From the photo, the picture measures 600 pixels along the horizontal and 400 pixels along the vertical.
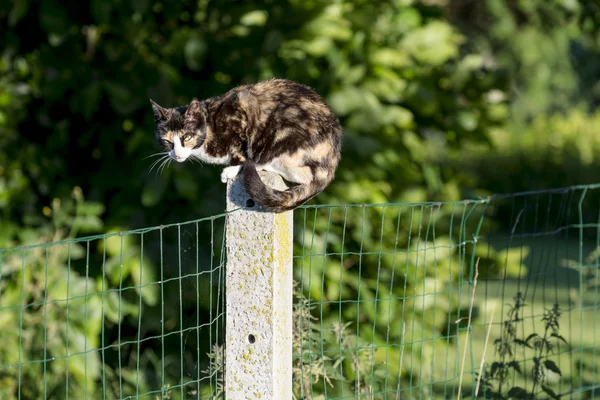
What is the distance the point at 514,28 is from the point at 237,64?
1470 cm

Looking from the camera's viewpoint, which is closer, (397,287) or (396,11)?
(397,287)

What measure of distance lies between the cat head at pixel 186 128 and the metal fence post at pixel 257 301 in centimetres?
77

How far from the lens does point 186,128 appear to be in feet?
12.5

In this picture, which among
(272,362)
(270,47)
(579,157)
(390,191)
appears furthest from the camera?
(579,157)

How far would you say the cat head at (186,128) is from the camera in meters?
3.82

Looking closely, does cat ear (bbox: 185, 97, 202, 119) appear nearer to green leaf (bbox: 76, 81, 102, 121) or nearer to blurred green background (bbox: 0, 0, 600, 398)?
blurred green background (bbox: 0, 0, 600, 398)

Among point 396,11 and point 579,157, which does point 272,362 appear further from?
point 579,157

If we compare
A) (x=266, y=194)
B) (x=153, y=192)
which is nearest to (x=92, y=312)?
(x=153, y=192)

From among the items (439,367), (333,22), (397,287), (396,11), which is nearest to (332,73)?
(333,22)

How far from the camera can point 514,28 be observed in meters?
19.1

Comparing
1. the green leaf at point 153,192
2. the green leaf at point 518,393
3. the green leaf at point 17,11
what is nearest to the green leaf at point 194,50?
the green leaf at point 153,192

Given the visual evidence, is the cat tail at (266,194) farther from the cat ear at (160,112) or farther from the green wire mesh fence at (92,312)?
the green wire mesh fence at (92,312)

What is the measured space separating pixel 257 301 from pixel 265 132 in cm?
94

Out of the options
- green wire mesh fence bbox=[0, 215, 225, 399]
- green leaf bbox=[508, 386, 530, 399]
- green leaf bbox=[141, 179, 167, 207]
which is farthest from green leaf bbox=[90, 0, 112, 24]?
green leaf bbox=[508, 386, 530, 399]
